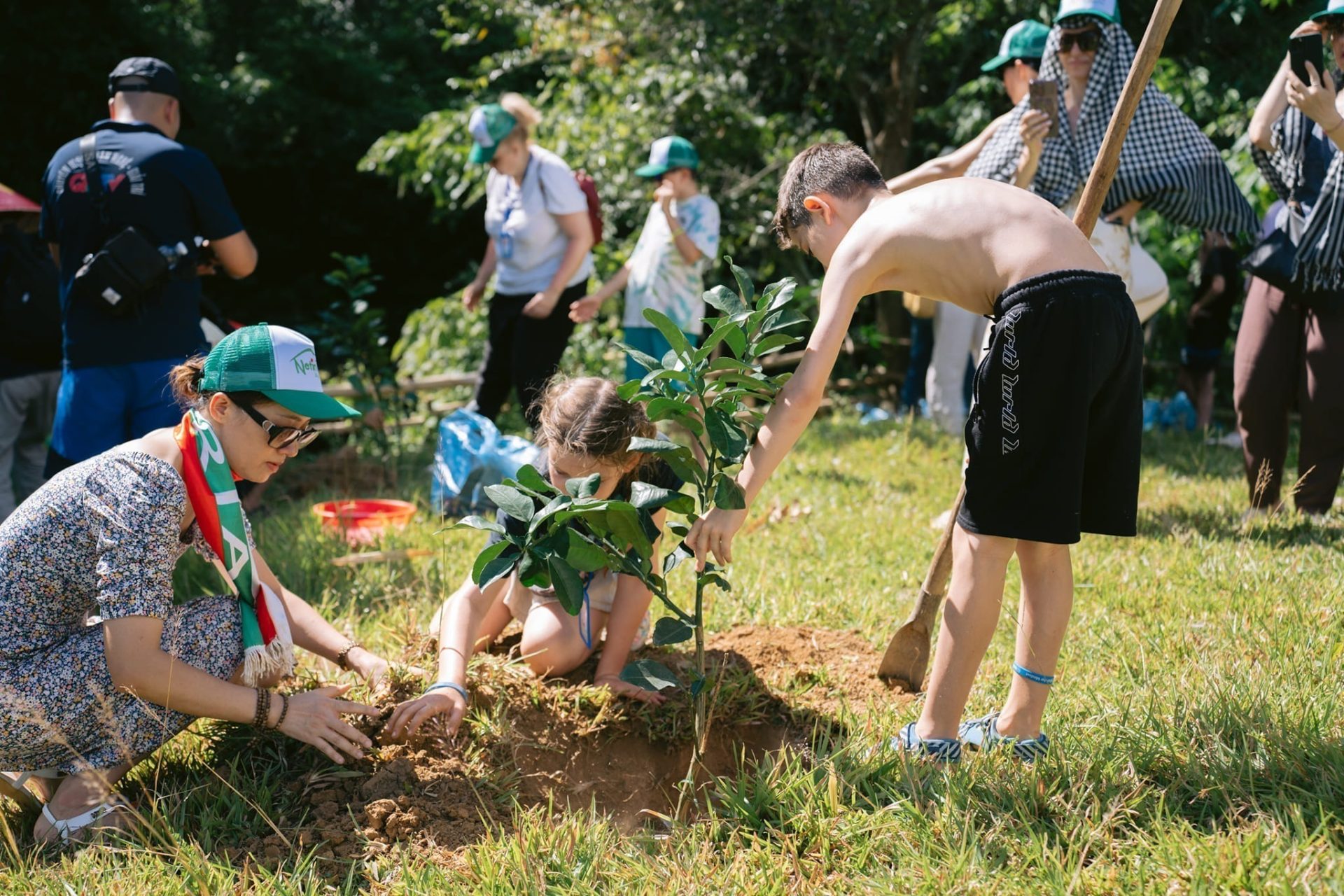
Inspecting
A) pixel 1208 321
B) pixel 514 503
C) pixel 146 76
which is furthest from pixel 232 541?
pixel 1208 321

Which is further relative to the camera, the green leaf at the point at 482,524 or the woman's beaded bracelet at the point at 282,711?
the woman's beaded bracelet at the point at 282,711

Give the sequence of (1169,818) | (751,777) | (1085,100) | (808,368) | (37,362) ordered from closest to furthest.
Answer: (1169,818)
(808,368)
(751,777)
(1085,100)
(37,362)

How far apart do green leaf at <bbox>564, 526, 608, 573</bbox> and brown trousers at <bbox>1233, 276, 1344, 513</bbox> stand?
2970mm

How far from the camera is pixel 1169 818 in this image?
2152mm

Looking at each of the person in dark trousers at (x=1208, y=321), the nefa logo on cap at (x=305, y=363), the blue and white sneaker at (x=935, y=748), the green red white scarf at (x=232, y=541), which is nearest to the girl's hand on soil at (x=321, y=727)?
the green red white scarf at (x=232, y=541)

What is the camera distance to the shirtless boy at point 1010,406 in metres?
2.36

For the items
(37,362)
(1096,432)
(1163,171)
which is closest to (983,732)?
(1096,432)

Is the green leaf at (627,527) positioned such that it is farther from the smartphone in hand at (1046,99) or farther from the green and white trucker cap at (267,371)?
the smartphone in hand at (1046,99)

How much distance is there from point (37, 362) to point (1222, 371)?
7.75 metres

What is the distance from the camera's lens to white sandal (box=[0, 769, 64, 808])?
256cm

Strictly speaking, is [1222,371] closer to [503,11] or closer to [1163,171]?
[1163,171]

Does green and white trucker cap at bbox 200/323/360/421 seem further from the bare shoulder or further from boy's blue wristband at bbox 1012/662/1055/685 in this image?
boy's blue wristband at bbox 1012/662/1055/685

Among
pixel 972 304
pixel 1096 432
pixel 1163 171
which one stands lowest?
pixel 1096 432

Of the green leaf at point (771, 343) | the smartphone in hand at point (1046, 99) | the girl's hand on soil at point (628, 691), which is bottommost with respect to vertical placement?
the girl's hand on soil at point (628, 691)
